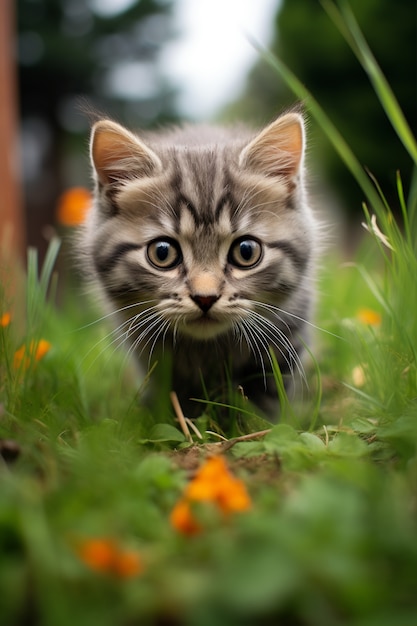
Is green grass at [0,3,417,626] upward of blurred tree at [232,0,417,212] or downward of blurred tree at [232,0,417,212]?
downward

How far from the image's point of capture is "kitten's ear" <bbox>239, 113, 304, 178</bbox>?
1.87m

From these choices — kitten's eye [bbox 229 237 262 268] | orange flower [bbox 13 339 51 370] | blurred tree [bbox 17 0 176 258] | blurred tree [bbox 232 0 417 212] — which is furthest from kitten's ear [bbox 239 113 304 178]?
blurred tree [bbox 232 0 417 212]

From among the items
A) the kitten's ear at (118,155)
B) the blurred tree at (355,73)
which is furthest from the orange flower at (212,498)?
the blurred tree at (355,73)

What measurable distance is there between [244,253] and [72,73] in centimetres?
783

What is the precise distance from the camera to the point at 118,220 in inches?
75.0

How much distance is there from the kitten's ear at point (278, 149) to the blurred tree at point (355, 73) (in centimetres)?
798

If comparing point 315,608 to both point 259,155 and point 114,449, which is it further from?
point 259,155

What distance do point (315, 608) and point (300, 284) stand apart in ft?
4.21

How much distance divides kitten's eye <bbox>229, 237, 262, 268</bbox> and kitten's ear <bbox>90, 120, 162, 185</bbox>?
35 centimetres

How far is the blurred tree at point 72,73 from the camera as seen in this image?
836 centimetres

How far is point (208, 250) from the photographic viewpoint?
1.72m

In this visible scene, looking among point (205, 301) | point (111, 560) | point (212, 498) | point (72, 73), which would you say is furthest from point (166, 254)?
point (72, 73)

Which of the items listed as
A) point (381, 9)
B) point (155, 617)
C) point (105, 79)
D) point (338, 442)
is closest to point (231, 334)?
point (338, 442)

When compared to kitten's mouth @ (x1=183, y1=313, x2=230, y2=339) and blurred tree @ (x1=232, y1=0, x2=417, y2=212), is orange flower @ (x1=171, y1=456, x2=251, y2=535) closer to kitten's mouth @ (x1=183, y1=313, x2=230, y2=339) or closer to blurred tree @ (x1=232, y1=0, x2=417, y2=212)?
kitten's mouth @ (x1=183, y1=313, x2=230, y2=339)
